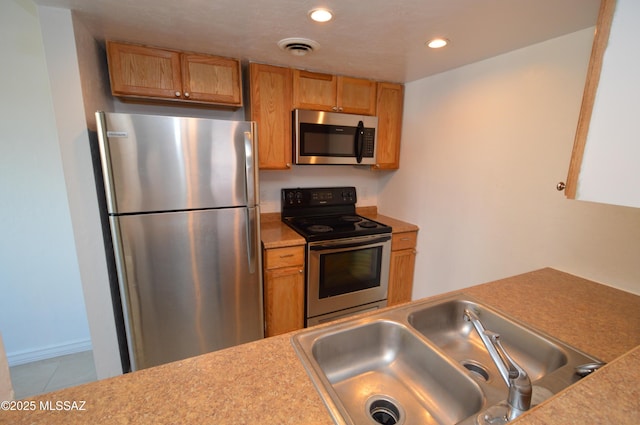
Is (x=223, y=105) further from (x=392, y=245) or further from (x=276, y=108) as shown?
(x=392, y=245)

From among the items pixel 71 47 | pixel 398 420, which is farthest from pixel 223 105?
pixel 398 420

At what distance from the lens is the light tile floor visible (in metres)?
1.88

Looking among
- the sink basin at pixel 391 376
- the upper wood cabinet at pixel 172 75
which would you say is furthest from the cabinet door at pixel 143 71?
the sink basin at pixel 391 376

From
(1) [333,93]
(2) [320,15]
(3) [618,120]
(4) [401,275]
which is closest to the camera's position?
(3) [618,120]

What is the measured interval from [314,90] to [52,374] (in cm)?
291

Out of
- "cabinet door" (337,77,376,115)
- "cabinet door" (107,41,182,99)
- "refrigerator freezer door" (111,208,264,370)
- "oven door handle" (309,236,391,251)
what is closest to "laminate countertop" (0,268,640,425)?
"refrigerator freezer door" (111,208,264,370)

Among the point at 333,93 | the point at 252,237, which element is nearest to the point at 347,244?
the point at 252,237

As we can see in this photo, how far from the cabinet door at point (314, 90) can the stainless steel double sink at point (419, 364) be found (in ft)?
5.84

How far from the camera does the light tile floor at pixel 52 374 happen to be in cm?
188

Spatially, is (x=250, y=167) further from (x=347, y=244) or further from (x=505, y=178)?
(x=505, y=178)

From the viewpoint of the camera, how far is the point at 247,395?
70 cm

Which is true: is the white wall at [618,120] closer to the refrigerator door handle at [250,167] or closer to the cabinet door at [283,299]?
the refrigerator door handle at [250,167]

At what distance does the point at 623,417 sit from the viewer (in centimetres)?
56

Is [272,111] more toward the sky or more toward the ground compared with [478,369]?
more toward the sky
